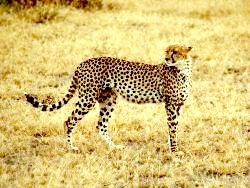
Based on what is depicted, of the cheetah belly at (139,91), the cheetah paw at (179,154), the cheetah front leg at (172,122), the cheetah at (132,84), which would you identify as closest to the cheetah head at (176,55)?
the cheetah at (132,84)

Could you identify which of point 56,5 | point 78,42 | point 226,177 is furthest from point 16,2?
point 226,177

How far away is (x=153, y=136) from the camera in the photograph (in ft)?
23.4

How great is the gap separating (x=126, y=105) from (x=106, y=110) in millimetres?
1749

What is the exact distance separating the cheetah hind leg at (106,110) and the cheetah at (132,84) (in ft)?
0.15

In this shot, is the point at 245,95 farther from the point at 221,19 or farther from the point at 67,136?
the point at 221,19

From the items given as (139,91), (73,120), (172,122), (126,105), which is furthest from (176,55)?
(126,105)

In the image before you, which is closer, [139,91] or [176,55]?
[176,55]

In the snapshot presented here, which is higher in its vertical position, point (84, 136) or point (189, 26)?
point (189, 26)

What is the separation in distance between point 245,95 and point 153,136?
2.55m

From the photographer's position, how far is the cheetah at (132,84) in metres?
6.36

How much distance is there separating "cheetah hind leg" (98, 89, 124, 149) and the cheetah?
47 millimetres

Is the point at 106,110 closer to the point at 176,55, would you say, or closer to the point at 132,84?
the point at 132,84

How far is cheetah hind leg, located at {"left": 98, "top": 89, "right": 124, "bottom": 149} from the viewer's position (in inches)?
262

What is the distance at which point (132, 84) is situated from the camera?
6484 millimetres
